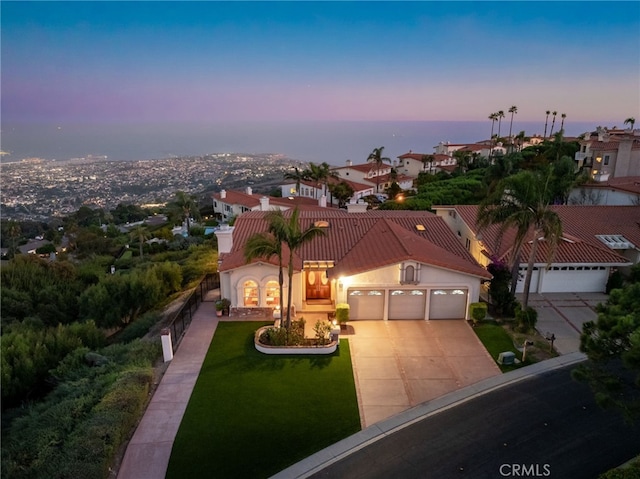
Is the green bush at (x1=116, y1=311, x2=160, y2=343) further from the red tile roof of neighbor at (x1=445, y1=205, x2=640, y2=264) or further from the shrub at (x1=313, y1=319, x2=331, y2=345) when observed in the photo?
the red tile roof of neighbor at (x1=445, y1=205, x2=640, y2=264)

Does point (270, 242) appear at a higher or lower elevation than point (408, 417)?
higher

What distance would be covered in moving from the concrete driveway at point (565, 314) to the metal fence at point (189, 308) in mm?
18469

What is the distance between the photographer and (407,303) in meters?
22.4

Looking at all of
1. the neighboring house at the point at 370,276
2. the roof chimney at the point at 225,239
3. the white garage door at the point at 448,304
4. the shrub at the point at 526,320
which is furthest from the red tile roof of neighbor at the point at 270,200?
the shrub at the point at 526,320

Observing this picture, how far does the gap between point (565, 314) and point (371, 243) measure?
37.6ft

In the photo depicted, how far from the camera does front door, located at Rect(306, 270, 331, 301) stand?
958 inches

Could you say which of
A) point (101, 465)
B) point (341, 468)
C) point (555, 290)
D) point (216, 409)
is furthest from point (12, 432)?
point (555, 290)

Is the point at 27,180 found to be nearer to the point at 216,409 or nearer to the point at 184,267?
the point at 184,267

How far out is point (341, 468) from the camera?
41.1 feet

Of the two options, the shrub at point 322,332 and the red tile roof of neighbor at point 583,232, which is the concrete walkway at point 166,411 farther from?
the red tile roof of neighbor at point 583,232

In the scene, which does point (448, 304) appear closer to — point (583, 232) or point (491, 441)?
point (491, 441)

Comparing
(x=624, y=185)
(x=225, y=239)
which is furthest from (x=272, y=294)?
(x=624, y=185)

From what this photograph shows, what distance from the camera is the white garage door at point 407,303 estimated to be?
874 inches

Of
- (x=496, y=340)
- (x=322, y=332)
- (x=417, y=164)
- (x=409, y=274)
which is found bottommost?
(x=496, y=340)
